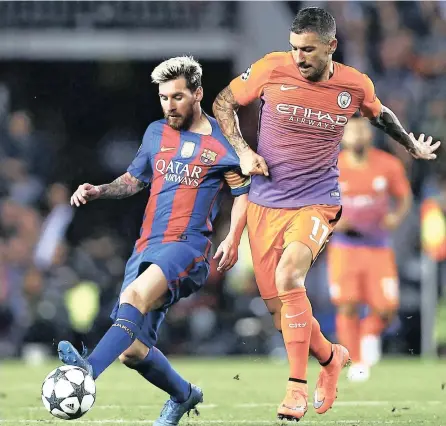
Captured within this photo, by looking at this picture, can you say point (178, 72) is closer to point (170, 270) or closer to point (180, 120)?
point (180, 120)

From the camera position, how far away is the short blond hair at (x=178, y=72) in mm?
6984

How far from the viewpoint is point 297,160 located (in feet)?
24.1

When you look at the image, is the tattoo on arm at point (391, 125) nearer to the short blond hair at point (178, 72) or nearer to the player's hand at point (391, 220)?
the short blond hair at point (178, 72)

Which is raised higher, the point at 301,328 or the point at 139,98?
the point at 301,328

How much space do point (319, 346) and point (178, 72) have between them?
1.91m

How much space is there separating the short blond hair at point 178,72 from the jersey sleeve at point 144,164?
0.38m

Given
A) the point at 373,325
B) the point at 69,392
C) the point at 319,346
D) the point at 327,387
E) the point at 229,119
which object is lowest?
the point at 373,325

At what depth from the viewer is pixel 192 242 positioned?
697 centimetres

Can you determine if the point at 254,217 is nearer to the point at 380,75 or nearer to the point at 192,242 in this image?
the point at 192,242

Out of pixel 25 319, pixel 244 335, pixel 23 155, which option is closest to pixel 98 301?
pixel 25 319

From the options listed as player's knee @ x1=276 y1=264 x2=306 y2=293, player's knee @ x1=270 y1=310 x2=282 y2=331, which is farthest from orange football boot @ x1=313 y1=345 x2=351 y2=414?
player's knee @ x1=276 y1=264 x2=306 y2=293

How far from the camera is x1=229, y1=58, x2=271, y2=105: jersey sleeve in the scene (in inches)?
288

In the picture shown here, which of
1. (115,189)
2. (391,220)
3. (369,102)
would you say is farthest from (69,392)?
(391,220)

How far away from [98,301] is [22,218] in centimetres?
180
